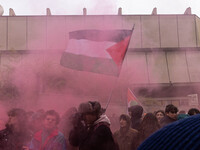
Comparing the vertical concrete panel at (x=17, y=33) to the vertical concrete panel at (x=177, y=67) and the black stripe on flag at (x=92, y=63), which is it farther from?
the black stripe on flag at (x=92, y=63)

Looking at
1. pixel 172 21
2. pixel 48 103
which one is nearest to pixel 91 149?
pixel 48 103

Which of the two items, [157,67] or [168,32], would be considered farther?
[168,32]

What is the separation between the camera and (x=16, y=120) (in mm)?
3875

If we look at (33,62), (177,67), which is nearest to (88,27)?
(33,62)

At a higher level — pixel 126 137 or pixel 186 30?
pixel 186 30

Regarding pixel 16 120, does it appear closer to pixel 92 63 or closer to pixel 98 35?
pixel 92 63

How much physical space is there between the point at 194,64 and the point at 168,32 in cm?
337

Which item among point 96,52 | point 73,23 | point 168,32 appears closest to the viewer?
point 96,52

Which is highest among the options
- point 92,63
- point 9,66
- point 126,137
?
point 9,66

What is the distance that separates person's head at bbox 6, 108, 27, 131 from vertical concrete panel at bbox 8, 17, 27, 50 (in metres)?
16.1

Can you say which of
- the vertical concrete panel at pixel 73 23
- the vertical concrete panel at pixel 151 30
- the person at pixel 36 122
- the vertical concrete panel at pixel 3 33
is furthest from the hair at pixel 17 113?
the vertical concrete panel at pixel 151 30

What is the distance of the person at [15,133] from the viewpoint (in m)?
3.70

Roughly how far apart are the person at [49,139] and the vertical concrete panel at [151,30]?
63.9 ft

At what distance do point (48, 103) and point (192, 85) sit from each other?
1477 cm
